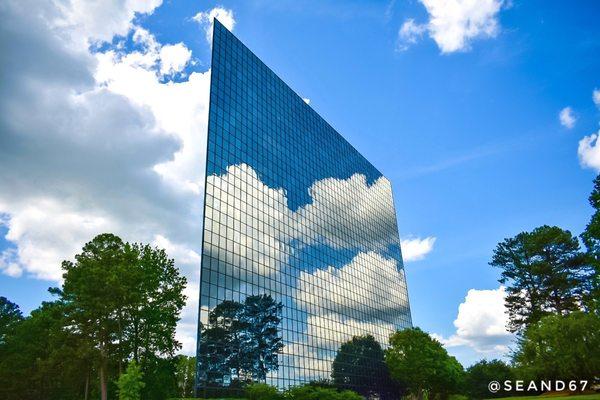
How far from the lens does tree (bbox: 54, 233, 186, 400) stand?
44625mm

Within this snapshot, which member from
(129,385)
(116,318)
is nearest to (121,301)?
(116,318)

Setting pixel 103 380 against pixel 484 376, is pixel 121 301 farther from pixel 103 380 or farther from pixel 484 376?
pixel 484 376

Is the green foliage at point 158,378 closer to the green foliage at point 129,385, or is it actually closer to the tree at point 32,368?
the green foliage at point 129,385

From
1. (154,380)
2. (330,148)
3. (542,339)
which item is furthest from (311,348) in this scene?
(330,148)

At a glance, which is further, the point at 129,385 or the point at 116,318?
the point at 116,318

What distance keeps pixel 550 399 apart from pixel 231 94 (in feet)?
176

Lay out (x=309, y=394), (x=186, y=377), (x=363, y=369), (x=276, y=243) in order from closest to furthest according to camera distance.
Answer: (x=309, y=394) < (x=276, y=243) < (x=363, y=369) < (x=186, y=377)

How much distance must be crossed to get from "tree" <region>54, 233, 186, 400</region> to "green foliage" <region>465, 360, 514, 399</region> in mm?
52665

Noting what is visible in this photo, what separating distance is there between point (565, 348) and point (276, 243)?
1523 inches

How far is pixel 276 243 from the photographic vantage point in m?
66.0

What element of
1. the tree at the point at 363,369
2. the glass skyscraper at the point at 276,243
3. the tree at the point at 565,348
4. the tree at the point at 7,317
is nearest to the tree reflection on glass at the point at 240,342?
the glass skyscraper at the point at 276,243

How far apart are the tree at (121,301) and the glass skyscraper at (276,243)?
17.7ft

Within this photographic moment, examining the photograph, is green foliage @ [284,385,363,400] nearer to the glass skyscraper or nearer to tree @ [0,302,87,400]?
the glass skyscraper

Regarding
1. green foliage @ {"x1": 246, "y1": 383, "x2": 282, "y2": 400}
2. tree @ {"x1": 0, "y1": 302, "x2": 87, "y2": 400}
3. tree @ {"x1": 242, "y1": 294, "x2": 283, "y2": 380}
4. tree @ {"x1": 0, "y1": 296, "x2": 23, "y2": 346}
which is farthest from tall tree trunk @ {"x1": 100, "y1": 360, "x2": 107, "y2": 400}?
tree @ {"x1": 0, "y1": 296, "x2": 23, "y2": 346}
